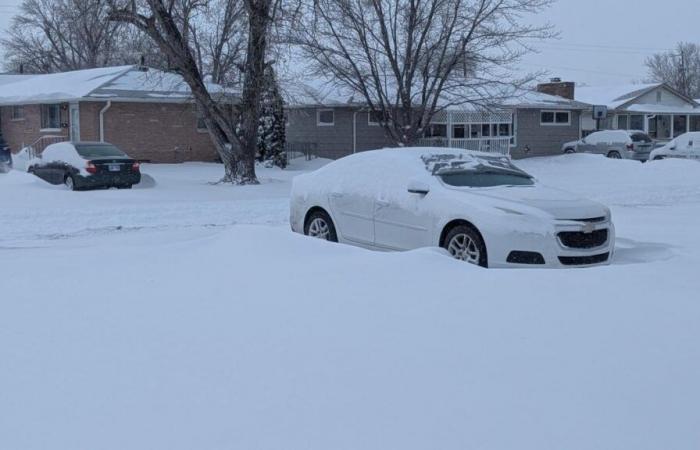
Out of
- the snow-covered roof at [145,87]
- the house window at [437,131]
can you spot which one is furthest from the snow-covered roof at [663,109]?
the snow-covered roof at [145,87]

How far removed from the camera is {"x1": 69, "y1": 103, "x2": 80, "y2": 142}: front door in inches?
1284

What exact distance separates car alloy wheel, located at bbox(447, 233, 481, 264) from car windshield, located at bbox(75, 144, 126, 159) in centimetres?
1512

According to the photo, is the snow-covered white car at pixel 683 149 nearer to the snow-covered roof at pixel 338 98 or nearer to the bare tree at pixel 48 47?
the snow-covered roof at pixel 338 98

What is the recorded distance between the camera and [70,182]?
22.4 meters

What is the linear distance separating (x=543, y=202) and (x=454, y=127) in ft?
91.7

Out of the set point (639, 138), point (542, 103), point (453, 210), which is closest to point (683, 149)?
point (639, 138)

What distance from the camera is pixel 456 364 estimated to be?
505 centimetres

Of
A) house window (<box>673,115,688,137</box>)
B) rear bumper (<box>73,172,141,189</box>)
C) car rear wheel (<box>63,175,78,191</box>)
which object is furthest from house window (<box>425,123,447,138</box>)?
house window (<box>673,115,688,137</box>)

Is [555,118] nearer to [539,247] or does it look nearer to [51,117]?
[51,117]

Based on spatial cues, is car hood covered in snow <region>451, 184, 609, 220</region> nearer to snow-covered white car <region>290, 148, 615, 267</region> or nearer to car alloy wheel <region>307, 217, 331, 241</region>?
snow-covered white car <region>290, 148, 615, 267</region>

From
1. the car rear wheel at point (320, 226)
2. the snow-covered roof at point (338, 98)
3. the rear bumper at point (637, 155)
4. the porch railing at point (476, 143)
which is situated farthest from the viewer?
the rear bumper at point (637, 155)

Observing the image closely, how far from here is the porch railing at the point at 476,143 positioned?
117 feet

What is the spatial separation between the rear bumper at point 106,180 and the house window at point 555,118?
22.8 meters

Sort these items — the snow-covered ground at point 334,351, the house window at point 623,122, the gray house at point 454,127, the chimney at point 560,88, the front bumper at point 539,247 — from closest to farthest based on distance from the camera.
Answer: the snow-covered ground at point 334,351 < the front bumper at point 539,247 < the gray house at point 454,127 < the chimney at point 560,88 < the house window at point 623,122
